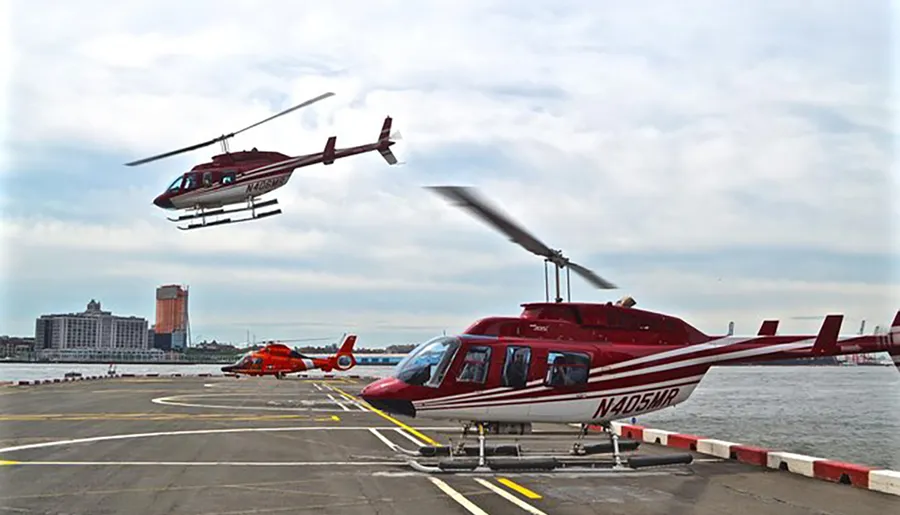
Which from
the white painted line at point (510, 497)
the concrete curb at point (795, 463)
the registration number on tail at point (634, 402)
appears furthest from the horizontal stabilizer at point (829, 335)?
the white painted line at point (510, 497)

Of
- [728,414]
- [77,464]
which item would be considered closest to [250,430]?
[77,464]

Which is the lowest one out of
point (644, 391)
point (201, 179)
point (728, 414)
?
point (728, 414)

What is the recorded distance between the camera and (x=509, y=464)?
15234 millimetres

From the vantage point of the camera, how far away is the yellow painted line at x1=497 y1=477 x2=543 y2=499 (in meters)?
12.8

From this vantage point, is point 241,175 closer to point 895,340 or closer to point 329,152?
point 329,152

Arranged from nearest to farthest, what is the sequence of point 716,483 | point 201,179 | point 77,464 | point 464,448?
1. point 716,483
2. point 77,464
3. point 464,448
4. point 201,179

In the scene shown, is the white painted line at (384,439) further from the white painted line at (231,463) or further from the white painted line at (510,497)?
the white painted line at (510,497)

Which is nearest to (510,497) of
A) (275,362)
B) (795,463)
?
(795,463)

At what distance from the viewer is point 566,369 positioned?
16.1 meters

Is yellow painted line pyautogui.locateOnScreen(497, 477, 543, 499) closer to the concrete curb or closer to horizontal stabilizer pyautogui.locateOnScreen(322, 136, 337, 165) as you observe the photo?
the concrete curb

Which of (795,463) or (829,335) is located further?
(829,335)

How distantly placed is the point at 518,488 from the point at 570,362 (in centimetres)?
333

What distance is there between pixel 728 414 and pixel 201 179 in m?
36.4

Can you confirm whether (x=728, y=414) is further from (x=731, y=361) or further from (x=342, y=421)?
(x=731, y=361)
